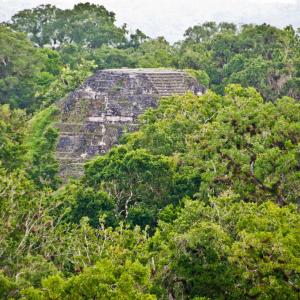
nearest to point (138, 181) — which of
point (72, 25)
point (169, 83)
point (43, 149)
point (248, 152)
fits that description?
point (248, 152)

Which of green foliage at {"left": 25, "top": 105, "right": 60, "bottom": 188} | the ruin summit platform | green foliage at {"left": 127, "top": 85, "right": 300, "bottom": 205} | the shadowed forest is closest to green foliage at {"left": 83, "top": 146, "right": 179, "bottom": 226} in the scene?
the shadowed forest

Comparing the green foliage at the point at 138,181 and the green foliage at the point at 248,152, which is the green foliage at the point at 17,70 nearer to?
the green foliage at the point at 248,152

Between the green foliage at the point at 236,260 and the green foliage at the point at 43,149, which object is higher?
the green foliage at the point at 236,260

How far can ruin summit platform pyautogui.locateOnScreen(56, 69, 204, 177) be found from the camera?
38.7 metres

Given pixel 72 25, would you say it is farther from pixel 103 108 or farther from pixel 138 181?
pixel 138 181

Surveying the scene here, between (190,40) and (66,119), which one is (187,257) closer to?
(66,119)

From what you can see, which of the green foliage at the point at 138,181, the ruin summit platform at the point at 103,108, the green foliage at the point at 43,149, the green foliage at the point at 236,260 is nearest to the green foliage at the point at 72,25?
the ruin summit platform at the point at 103,108

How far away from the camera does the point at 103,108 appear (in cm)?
4000

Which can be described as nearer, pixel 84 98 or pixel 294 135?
pixel 294 135

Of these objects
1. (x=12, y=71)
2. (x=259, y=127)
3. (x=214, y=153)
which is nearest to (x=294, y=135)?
(x=259, y=127)

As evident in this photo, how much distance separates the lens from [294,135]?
24.6 m

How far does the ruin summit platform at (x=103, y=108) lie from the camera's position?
38656mm

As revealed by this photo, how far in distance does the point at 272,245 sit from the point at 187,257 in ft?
6.04

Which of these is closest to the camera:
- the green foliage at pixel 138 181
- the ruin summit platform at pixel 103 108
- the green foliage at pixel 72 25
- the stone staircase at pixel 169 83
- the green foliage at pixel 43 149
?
the green foliage at pixel 138 181
